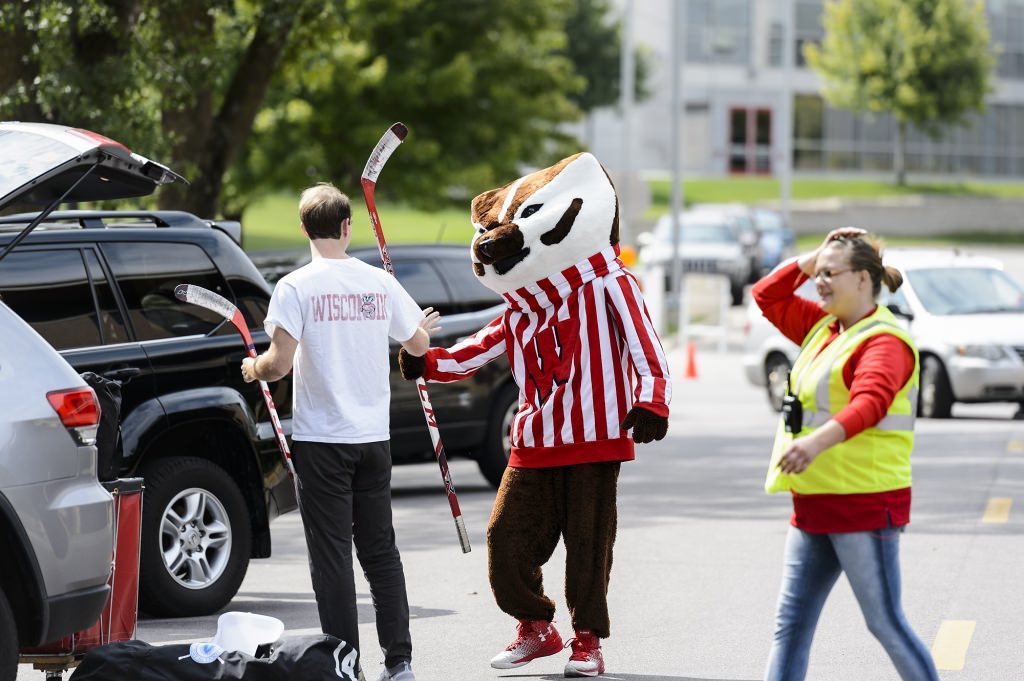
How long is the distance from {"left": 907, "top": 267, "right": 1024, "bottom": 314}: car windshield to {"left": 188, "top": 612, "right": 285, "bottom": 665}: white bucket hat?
12270 millimetres

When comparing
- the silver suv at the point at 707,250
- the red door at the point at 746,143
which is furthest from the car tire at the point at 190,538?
the red door at the point at 746,143

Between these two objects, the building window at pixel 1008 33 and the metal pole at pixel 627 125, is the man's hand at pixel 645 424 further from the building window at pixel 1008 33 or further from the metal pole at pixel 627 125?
the building window at pixel 1008 33

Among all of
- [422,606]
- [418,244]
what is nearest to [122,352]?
[422,606]

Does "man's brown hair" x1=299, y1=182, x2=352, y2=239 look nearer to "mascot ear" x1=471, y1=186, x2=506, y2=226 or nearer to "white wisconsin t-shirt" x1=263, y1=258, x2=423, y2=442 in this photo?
"white wisconsin t-shirt" x1=263, y1=258, x2=423, y2=442

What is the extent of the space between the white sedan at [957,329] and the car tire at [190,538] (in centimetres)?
883

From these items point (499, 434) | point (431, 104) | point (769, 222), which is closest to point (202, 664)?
point (499, 434)

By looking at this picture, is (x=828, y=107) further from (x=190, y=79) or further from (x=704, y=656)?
(x=704, y=656)

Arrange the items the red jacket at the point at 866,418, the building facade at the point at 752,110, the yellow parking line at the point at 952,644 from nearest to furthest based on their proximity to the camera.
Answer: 1. the red jacket at the point at 866,418
2. the yellow parking line at the point at 952,644
3. the building facade at the point at 752,110

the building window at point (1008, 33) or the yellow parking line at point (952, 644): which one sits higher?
the building window at point (1008, 33)

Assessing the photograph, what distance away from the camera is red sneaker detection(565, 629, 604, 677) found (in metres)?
6.44

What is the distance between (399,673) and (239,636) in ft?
2.44

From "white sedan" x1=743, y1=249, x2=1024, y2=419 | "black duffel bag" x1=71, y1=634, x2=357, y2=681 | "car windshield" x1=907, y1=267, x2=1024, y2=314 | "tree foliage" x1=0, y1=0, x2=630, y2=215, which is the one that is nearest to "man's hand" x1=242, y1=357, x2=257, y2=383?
"black duffel bag" x1=71, y1=634, x2=357, y2=681

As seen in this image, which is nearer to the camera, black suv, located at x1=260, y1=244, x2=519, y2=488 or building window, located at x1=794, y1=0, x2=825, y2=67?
black suv, located at x1=260, y1=244, x2=519, y2=488

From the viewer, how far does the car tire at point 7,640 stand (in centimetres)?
509
